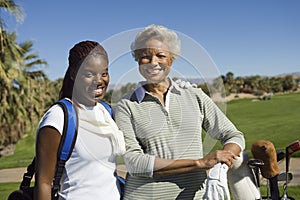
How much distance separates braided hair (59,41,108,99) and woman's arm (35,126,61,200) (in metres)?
0.23

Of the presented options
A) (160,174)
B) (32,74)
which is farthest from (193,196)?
(32,74)

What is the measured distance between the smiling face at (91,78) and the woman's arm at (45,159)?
22 cm

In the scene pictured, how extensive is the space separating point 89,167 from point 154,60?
1.83ft

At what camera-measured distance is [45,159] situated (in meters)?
1.81

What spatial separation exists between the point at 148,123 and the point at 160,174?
0.24m

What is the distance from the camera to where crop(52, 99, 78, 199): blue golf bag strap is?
1.81 meters

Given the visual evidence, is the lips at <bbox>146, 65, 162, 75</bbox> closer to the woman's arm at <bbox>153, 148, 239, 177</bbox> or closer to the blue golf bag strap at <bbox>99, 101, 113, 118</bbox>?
the blue golf bag strap at <bbox>99, 101, 113, 118</bbox>

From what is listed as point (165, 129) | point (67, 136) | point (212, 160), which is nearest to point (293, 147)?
point (212, 160)

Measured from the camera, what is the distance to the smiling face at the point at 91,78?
1873 millimetres

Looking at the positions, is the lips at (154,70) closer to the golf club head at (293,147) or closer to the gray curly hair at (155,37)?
the gray curly hair at (155,37)

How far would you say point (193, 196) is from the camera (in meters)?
2.02

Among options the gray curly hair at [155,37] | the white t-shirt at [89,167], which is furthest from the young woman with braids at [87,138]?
the gray curly hair at [155,37]

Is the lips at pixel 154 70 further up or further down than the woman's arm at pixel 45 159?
further up

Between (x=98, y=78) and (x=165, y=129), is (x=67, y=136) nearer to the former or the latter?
(x=98, y=78)
